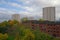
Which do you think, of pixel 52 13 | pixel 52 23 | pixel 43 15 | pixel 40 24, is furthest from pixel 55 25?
pixel 43 15

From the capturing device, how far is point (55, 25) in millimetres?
10375

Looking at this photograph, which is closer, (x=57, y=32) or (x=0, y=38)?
(x=0, y=38)

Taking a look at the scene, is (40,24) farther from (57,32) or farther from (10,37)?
(10,37)

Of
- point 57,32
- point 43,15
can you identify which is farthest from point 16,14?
point 57,32

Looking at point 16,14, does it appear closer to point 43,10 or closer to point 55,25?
point 43,10

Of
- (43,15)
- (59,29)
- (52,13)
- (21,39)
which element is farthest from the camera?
(43,15)

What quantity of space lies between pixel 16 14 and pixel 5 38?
7624 mm

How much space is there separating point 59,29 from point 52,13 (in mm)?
3291

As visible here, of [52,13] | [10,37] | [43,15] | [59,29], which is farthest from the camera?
[43,15]

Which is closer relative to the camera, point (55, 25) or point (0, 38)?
point (0, 38)

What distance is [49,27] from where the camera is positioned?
34.3ft

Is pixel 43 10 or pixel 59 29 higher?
pixel 43 10

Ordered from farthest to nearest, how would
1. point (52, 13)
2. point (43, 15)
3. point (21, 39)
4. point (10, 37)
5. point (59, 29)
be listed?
point (43, 15) → point (52, 13) → point (59, 29) → point (10, 37) → point (21, 39)

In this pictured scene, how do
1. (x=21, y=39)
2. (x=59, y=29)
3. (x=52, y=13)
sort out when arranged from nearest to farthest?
1. (x=21, y=39)
2. (x=59, y=29)
3. (x=52, y=13)
